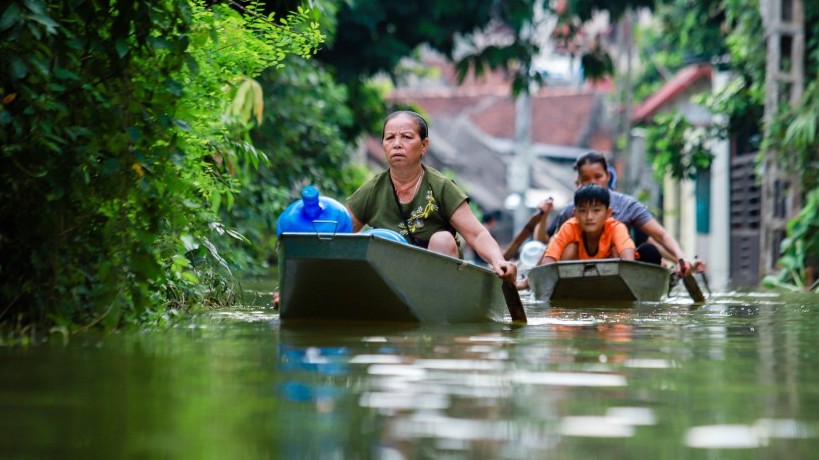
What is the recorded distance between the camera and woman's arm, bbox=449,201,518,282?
8219 millimetres

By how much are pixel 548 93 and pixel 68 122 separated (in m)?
49.8

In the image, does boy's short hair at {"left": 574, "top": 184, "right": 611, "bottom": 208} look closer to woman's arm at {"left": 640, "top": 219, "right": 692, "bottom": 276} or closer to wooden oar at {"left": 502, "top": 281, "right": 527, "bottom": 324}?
woman's arm at {"left": 640, "top": 219, "right": 692, "bottom": 276}

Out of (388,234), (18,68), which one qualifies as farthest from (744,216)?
(18,68)

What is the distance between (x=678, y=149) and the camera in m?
22.5

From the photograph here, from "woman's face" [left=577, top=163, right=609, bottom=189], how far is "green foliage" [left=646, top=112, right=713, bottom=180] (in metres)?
9.44

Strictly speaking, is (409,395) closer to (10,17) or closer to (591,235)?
(10,17)

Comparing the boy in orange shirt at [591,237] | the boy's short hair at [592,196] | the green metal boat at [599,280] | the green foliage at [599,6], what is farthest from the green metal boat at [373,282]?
the green foliage at [599,6]

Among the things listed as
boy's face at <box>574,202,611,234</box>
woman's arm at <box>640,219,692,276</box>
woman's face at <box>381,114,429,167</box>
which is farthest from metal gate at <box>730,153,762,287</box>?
woman's face at <box>381,114,429,167</box>

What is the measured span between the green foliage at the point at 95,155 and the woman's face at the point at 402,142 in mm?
1455

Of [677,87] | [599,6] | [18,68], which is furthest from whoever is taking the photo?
[677,87]

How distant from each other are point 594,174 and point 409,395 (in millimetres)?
8337

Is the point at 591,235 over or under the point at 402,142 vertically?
under

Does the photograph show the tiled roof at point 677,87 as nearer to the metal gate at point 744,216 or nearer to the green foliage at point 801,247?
the metal gate at point 744,216

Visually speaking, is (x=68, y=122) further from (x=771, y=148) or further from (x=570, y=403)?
(x=771, y=148)
